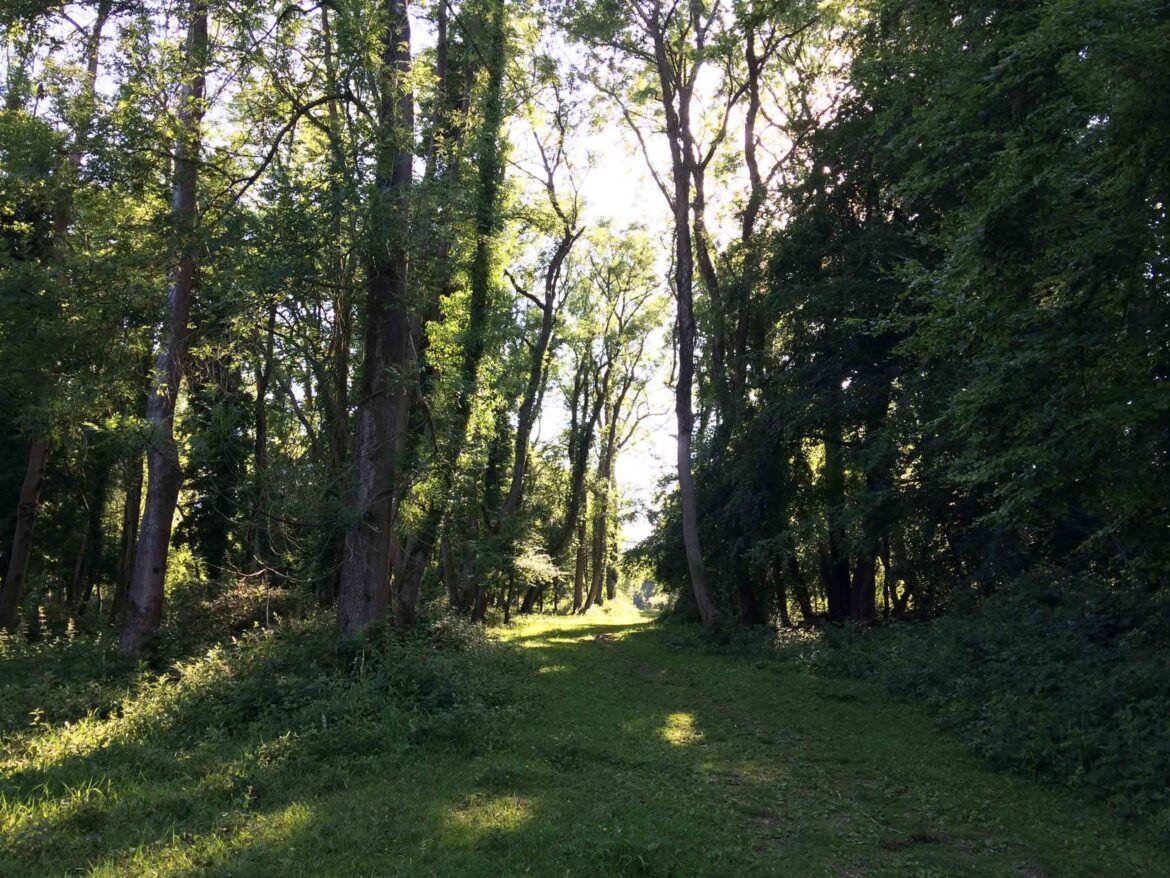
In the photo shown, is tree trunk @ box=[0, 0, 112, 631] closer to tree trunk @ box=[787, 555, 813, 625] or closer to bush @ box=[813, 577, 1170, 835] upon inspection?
bush @ box=[813, 577, 1170, 835]

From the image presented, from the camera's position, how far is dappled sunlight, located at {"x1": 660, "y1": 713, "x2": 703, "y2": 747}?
902 centimetres

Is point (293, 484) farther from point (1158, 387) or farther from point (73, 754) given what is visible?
point (1158, 387)

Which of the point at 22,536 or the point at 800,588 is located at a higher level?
the point at 22,536

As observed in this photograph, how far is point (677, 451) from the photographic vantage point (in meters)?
19.7

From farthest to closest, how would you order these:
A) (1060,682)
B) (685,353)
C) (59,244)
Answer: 1. (685,353)
2. (59,244)
3. (1060,682)

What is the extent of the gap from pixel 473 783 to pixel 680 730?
3.55 meters

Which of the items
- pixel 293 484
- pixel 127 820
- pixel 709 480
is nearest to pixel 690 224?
pixel 709 480

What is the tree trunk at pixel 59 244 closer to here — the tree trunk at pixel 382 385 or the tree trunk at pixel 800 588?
the tree trunk at pixel 382 385

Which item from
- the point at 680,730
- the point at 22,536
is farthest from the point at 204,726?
the point at 22,536

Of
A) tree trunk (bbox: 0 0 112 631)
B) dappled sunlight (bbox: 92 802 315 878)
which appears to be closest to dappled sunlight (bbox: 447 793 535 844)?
dappled sunlight (bbox: 92 802 315 878)

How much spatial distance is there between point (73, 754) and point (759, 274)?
16278mm

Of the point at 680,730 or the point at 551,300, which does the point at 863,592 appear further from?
the point at 551,300

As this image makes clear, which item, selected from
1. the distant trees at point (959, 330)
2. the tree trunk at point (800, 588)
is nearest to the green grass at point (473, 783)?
the distant trees at point (959, 330)

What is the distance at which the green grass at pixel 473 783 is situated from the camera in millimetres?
5199
